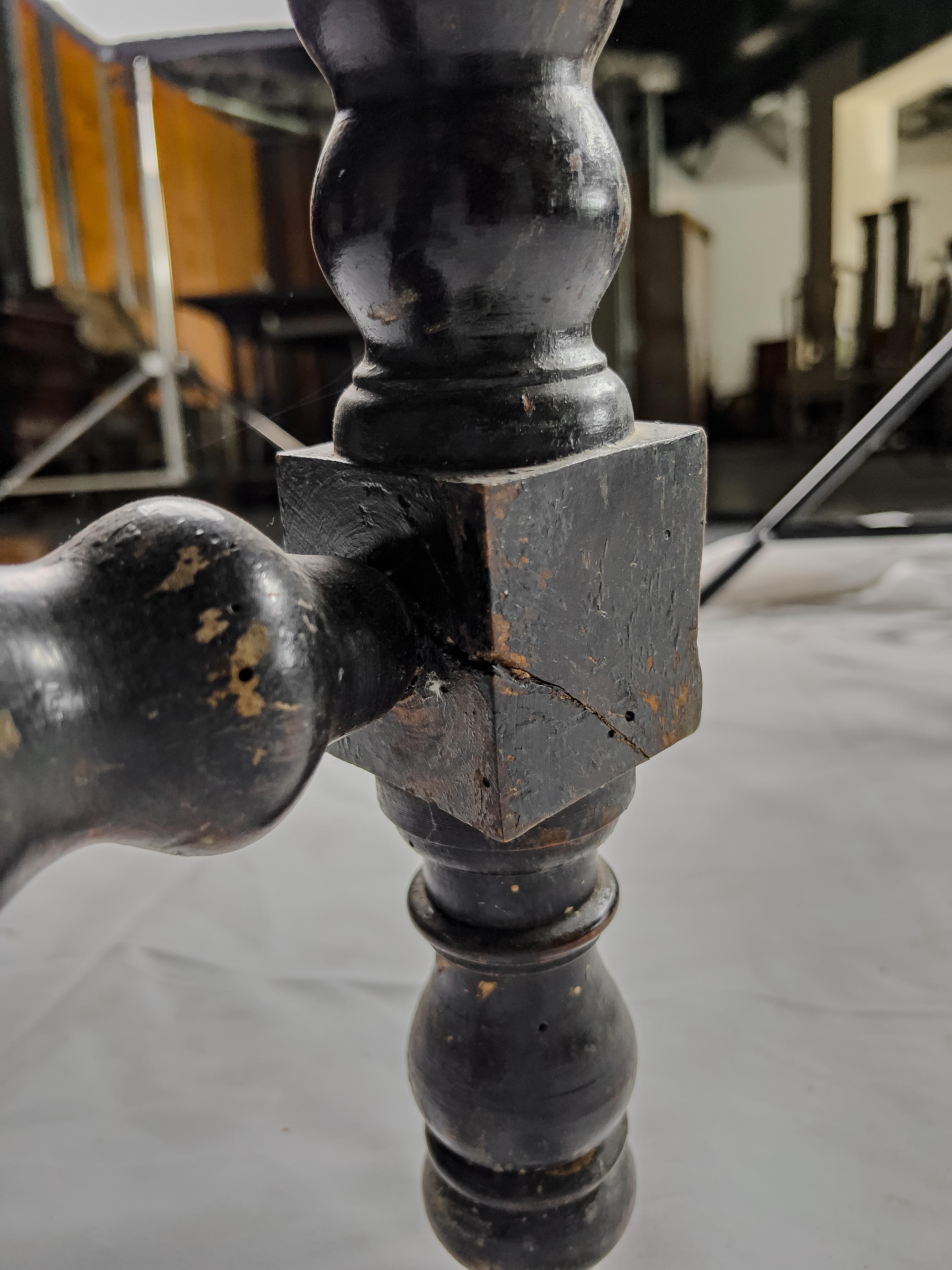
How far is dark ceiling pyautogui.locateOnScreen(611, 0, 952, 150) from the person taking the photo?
1772 millimetres

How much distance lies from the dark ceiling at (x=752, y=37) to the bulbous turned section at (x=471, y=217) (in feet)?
5.59

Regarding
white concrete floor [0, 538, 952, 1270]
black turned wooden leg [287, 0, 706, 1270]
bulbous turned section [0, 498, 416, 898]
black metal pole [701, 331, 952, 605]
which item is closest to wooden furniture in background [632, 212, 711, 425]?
black metal pole [701, 331, 952, 605]

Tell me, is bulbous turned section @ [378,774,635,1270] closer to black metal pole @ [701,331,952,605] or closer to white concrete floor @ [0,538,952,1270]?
white concrete floor @ [0,538,952,1270]

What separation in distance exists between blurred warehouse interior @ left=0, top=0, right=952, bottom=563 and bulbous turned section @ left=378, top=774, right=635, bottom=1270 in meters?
1.01

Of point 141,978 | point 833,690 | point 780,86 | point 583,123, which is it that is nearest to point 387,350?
point 583,123

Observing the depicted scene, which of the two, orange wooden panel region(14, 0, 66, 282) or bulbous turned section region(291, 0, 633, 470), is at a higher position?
orange wooden panel region(14, 0, 66, 282)

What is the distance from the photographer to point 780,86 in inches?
75.0

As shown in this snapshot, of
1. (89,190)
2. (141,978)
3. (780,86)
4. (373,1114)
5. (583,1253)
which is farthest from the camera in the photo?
(89,190)

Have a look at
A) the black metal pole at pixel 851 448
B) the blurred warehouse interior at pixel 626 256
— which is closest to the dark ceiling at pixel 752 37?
the blurred warehouse interior at pixel 626 256

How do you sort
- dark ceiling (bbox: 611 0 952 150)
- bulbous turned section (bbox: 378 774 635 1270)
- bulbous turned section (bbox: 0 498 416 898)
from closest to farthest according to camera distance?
bulbous turned section (bbox: 0 498 416 898) < bulbous turned section (bbox: 378 774 635 1270) < dark ceiling (bbox: 611 0 952 150)

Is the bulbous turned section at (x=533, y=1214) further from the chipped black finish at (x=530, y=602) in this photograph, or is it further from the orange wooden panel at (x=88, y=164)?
the orange wooden panel at (x=88, y=164)

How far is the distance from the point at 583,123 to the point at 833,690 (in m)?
0.95

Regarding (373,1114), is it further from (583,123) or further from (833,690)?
(833,690)

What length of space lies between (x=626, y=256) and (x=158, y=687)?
211 centimetres
